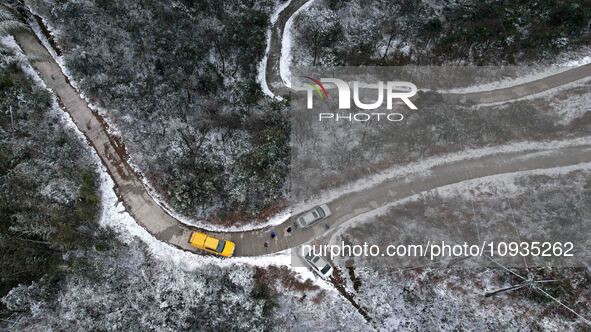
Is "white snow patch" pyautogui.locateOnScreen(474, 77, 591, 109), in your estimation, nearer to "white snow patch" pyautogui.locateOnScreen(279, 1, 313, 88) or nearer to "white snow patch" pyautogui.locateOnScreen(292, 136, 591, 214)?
"white snow patch" pyautogui.locateOnScreen(292, 136, 591, 214)

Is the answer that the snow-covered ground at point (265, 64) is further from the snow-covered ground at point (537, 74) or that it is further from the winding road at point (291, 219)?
the snow-covered ground at point (537, 74)

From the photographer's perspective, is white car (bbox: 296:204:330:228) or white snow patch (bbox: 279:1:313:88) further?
white snow patch (bbox: 279:1:313:88)

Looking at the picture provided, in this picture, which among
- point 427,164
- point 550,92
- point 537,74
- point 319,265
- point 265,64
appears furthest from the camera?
point 265,64

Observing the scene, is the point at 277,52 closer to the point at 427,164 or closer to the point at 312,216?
the point at 427,164

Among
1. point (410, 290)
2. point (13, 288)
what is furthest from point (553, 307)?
point (13, 288)

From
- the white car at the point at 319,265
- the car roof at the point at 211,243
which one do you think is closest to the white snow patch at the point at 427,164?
the white car at the point at 319,265

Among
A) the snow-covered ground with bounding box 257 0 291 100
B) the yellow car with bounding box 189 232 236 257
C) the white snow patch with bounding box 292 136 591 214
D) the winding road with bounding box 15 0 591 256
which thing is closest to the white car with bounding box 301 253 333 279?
the winding road with bounding box 15 0 591 256

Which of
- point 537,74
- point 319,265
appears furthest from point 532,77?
point 319,265
